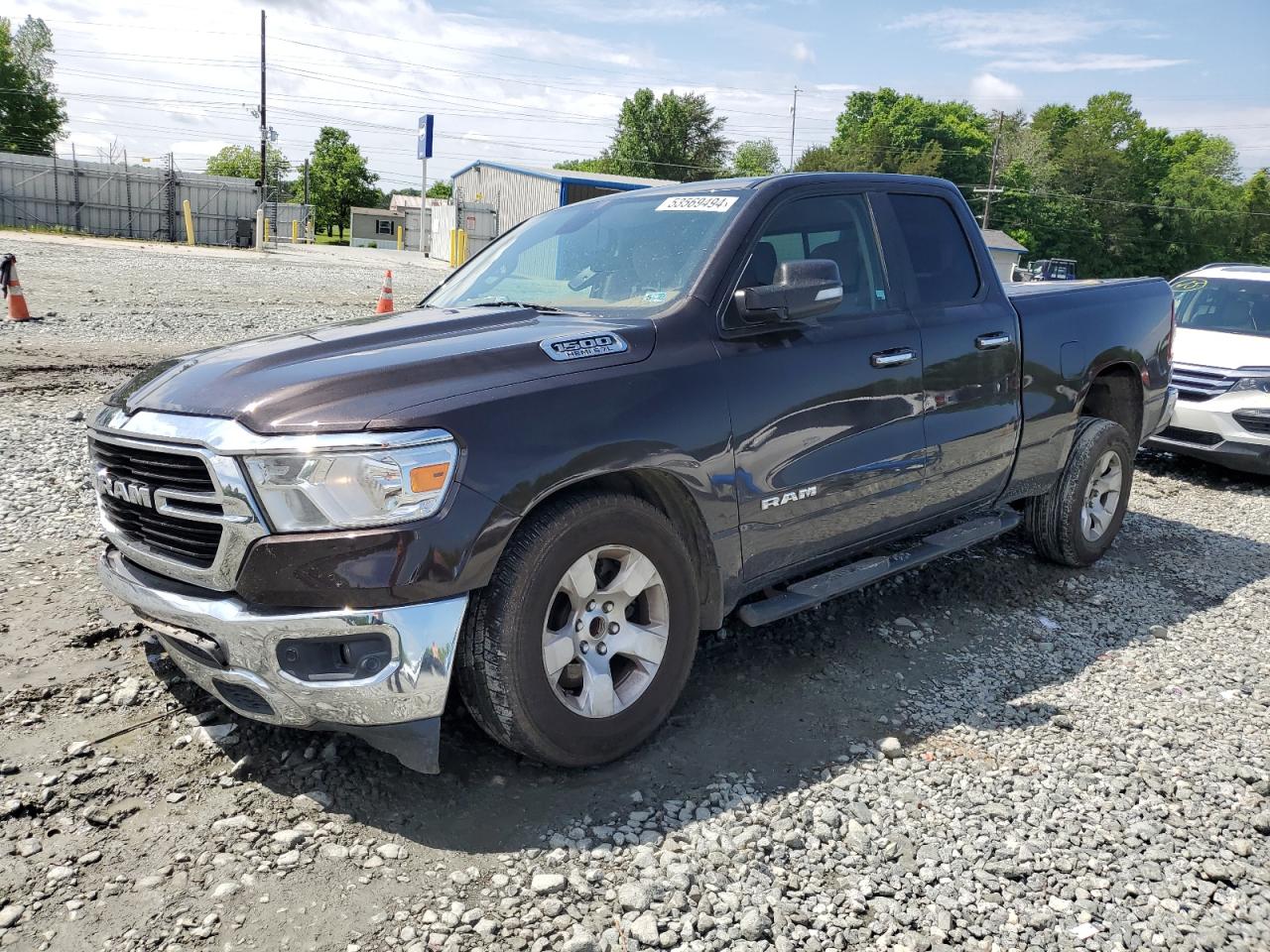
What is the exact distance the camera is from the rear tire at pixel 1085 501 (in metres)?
5.25

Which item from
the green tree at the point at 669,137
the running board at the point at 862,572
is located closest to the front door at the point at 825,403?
the running board at the point at 862,572

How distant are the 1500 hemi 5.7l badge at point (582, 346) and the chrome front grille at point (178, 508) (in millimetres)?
1007

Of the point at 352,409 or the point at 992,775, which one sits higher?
the point at 352,409

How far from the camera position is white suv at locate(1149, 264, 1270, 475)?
7926 mm

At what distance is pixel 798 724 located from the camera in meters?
3.56

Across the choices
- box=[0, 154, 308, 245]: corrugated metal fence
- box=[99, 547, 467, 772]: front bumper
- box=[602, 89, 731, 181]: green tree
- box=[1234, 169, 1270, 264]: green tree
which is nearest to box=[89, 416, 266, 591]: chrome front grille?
box=[99, 547, 467, 772]: front bumper

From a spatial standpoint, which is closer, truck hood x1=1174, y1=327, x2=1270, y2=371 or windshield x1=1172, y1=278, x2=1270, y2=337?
truck hood x1=1174, y1=327, x2=1270, y2=371

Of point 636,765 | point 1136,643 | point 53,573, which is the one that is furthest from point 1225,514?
point 53,573

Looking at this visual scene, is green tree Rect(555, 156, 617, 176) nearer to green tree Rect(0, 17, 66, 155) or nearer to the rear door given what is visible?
green tree Rect(0, 17, 66, 155)

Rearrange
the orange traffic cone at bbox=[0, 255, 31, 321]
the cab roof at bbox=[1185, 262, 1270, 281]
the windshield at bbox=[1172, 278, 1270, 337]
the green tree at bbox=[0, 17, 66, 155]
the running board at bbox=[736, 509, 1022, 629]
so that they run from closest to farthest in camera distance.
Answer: the running board at bbox=[736, 509, 1022, 629] → the windshield at bbox=[1172, 278, 1270, 337] → the cab roof at bbox=[1185, 262, 1270, 281] → the orange traffic cone at bbox=[0, 255, 31, 321] → the green tree at bbox=[0, 17, 66, 155]

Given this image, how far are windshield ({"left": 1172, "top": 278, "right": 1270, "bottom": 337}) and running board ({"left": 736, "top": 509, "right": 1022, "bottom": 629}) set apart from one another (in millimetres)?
6086

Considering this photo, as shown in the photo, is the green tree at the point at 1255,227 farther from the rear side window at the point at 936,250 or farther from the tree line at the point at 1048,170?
the rear side window at the point at 936,250

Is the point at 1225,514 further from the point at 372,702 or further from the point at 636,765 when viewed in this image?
the point at 372,702

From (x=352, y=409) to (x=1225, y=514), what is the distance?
22.8ft
